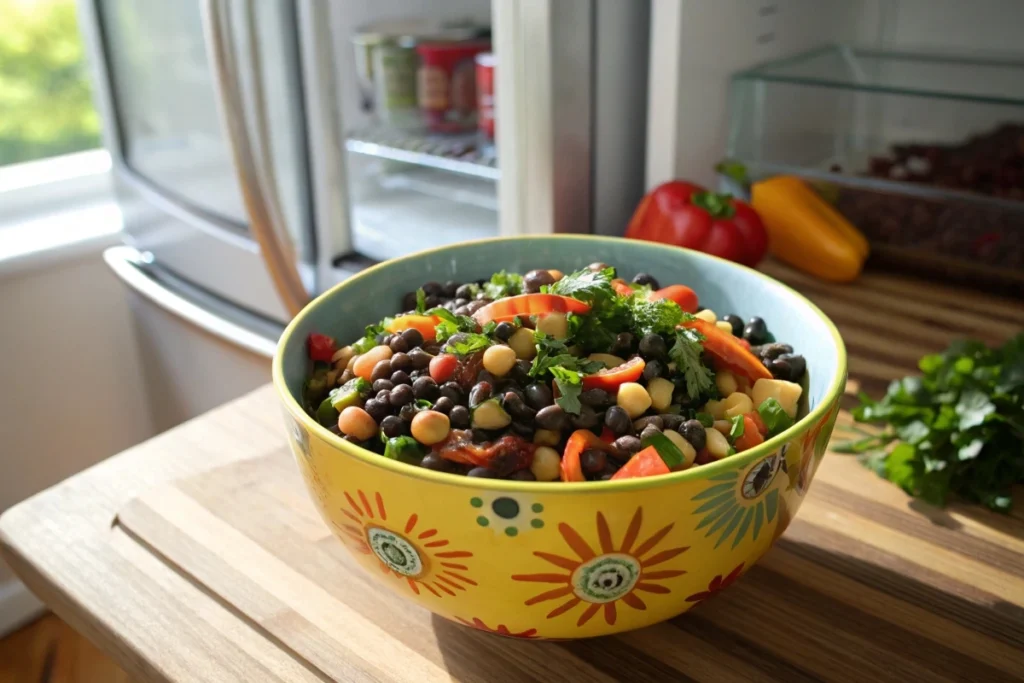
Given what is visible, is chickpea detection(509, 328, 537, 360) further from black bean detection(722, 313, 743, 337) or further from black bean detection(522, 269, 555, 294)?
black bean detection(722, 313, 743, 337)

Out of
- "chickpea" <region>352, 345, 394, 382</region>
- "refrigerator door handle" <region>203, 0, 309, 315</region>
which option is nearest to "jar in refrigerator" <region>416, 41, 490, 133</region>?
"refrigerator door handle" <region>203, 0, 309, 315</region>

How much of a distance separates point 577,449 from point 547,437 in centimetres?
3

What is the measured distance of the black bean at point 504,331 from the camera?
60cm

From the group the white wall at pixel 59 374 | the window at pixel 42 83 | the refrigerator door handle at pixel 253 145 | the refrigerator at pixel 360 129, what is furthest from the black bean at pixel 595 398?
the window at pixel 42 83

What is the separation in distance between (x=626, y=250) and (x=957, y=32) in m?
0.78

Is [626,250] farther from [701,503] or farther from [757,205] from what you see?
[757,205]

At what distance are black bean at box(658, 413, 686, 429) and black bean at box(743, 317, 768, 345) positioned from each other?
0.49 feet

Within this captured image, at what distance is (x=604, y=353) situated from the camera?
62 cm

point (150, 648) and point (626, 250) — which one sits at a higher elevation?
point (626, 250)

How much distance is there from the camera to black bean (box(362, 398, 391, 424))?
1.90 feet

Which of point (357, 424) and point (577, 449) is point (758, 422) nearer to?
point (577, 449)

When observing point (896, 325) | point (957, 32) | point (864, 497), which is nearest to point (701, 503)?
point (864, 497)

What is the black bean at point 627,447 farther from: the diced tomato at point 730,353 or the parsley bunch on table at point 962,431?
the parsley bunch on table at point 962,431

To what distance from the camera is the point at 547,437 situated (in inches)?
22.0
